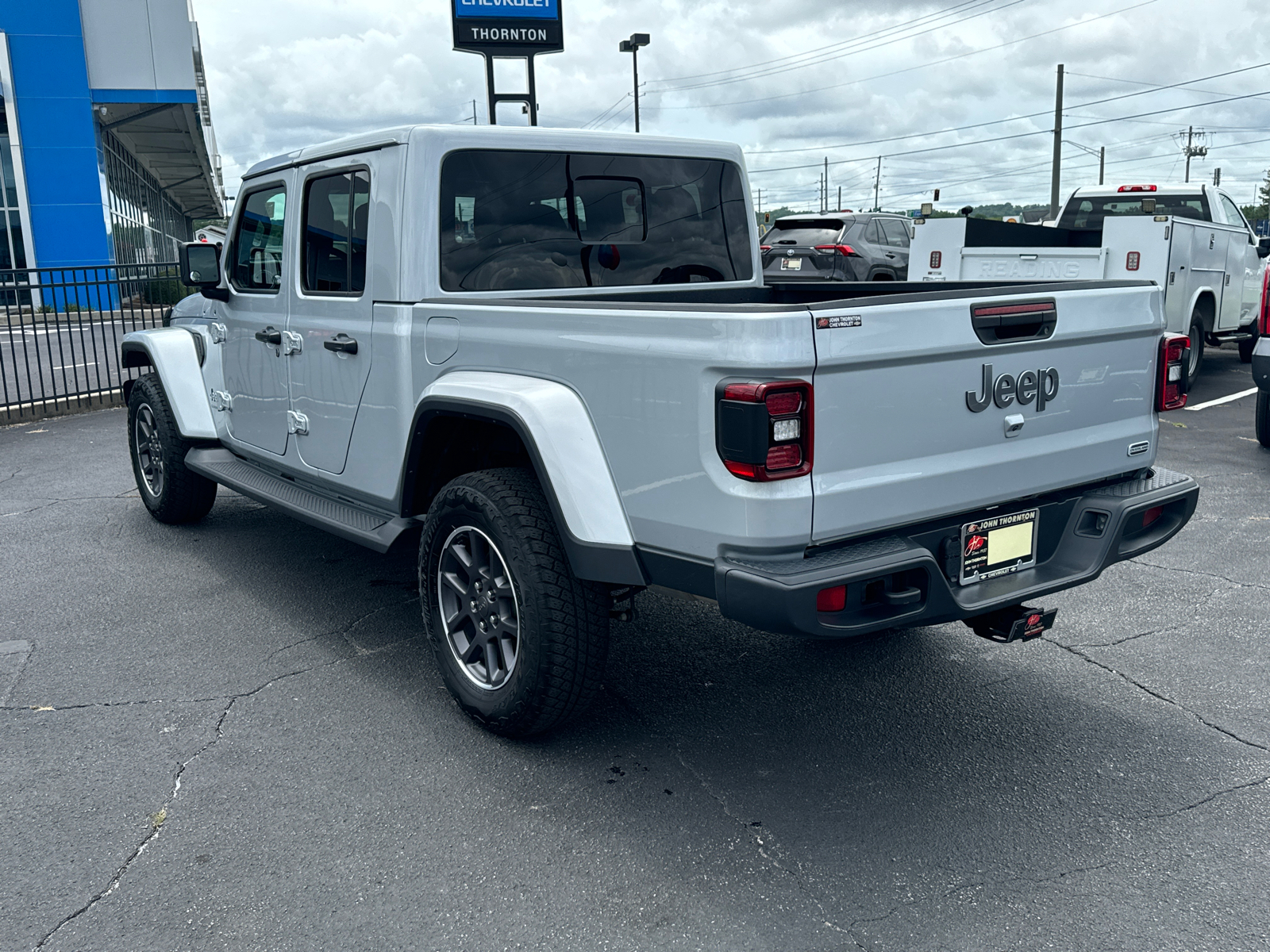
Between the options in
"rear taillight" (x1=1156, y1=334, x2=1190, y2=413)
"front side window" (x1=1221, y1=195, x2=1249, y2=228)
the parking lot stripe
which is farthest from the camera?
"front side window" (x1=1221, y1=195, x2=1249, y2=228)

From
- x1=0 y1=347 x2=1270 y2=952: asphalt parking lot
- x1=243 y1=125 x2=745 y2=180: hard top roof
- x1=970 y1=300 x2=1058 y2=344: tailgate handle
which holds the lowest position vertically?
x1=0 y1=347 x2=1270 y2=952: asphalt parking lot

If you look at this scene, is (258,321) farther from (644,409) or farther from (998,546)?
(998,546)

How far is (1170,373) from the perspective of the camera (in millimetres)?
3684

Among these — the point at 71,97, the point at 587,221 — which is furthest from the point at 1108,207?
the point at 71,97

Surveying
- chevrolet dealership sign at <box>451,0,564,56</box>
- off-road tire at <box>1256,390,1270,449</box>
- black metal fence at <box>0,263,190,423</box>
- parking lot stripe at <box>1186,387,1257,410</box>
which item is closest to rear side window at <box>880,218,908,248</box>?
chevrolet dealership sign at <box>451,0,564,56</box>

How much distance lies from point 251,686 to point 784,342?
256 cm

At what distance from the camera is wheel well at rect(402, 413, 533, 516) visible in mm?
3768

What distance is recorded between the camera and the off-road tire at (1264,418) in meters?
8.05

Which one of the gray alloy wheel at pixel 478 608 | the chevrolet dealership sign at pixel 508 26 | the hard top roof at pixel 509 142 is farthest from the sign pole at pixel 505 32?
the gray alloy wheel at pixel 478 608

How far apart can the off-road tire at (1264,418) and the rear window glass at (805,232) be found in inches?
337

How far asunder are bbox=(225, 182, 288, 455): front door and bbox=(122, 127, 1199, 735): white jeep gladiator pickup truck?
1.5 inches

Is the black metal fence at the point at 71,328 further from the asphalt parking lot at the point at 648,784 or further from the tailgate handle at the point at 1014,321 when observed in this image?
the tailgate handle at the point at 1014,321

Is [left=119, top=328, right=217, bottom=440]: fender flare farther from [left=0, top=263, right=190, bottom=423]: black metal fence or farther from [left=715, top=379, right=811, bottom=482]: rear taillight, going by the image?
[left=0, top=263, right=190, bottom=423]: black metal fence

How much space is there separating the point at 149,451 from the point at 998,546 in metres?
5.08
